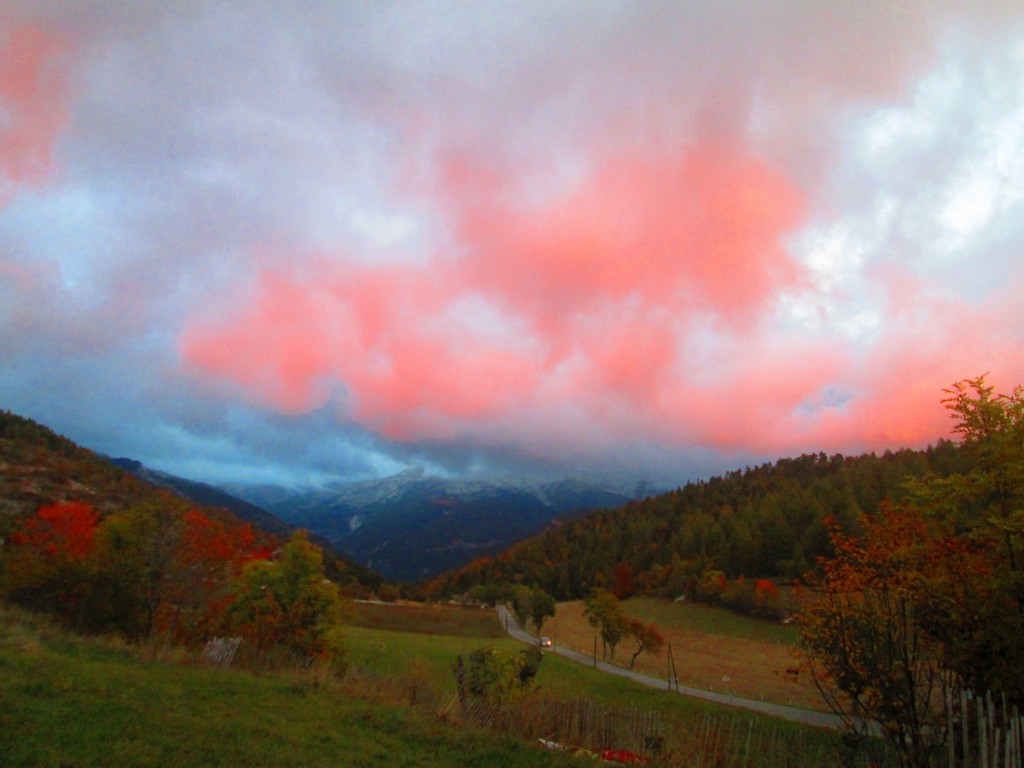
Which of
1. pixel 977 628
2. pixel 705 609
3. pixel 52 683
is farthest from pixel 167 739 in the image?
pixel 705 609

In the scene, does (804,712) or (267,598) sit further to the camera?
(804,712)

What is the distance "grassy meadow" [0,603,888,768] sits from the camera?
32.9ft

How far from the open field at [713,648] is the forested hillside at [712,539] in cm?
1195

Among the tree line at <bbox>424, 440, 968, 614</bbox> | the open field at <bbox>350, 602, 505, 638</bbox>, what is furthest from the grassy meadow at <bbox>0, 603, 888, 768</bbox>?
the tree line at <bbox>424, 440, 968, 614</bbox>

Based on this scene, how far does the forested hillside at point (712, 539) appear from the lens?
407ft

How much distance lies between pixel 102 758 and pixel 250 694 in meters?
6.45

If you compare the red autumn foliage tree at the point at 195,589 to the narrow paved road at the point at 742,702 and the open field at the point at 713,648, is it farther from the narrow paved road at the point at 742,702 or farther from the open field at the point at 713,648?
the narrow paved road at the point at 742,702

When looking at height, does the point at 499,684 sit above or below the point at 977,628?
below

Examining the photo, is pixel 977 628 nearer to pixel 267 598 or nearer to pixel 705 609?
pixel 267 598

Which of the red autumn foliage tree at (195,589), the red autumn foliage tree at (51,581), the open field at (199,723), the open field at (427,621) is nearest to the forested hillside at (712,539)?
the open field at (427,621)

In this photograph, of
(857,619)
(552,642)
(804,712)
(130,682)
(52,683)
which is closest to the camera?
(857,619)

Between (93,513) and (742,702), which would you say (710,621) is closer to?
(742,702)

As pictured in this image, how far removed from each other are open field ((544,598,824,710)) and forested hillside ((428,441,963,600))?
39.2 ft

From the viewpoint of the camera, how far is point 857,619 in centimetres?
1116
